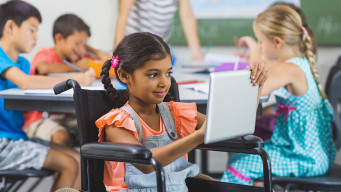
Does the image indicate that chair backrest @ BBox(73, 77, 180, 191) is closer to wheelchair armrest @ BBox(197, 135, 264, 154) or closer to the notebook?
wheelchair armrest @ BBox(197, 135, 264, 154)

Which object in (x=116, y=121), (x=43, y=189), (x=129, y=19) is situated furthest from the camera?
(x=129, y=19)

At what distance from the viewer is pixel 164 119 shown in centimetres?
146

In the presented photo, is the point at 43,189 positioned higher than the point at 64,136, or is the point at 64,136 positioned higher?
the point at 64,136

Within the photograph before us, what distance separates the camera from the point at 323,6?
4.11 meters

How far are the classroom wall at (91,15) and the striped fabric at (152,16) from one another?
856 millimetres

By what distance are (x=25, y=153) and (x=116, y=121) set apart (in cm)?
69

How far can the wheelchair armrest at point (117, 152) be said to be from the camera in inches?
45.5

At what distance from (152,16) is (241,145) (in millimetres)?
2036

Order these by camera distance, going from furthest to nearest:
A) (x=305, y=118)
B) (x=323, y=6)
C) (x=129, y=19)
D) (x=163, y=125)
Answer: (x=323, y=6) < (x=129, y=19) < (x=305, y=118) < (x=163, y=125)

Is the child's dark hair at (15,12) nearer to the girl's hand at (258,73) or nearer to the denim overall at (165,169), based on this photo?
the denim overall at (165,169)

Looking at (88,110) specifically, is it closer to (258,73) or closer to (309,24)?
(258,73)

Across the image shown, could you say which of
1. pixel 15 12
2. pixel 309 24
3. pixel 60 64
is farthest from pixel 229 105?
pixel 309 24

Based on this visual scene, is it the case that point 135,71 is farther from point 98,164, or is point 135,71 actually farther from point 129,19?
point 129,19

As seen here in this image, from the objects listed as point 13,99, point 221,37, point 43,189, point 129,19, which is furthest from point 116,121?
point 221,37
